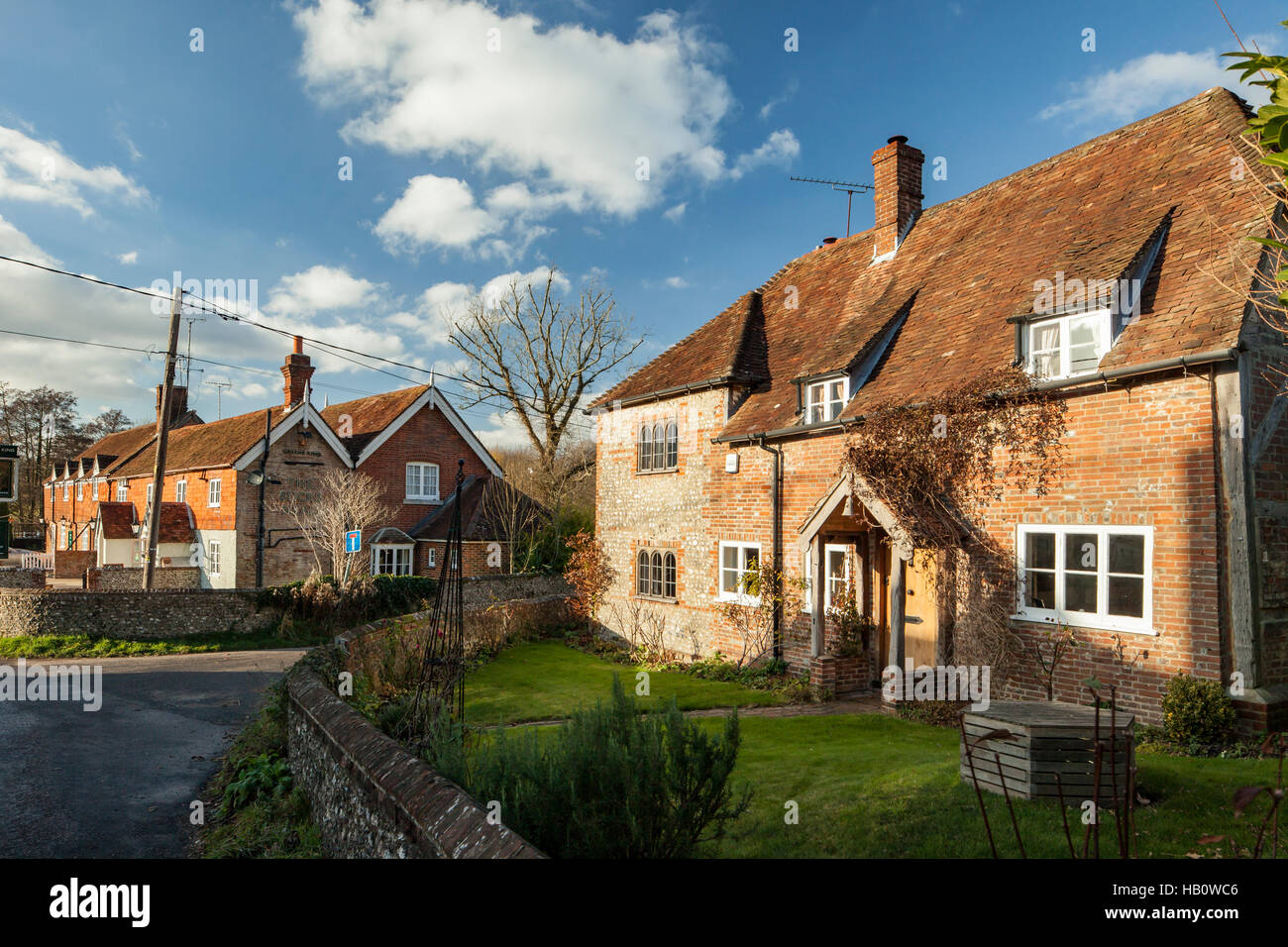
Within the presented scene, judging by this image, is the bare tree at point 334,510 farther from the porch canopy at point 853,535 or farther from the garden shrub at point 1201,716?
the garden shrub at point 1201,716

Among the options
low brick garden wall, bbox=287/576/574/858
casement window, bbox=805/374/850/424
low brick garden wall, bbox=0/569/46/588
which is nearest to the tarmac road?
low brick garden wall, bbox=287/576/574/858

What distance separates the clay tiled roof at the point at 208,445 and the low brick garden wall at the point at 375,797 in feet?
75.5

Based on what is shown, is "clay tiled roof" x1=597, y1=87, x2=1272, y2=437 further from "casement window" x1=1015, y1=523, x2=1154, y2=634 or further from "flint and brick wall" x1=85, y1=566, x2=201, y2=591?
"flint and brick wall" x1=85, y1=566, x2=201, y2=591

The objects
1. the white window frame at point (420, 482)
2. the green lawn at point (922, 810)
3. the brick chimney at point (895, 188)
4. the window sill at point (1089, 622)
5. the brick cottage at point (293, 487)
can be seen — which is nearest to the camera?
the green lawn at point (922, 810)

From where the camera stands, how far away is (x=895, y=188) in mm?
17500

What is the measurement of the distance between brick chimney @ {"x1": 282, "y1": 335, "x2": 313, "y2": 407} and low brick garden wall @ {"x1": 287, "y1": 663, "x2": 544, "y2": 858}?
26.0 metres

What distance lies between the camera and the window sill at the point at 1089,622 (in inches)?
380

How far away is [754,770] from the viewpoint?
28.6 feet

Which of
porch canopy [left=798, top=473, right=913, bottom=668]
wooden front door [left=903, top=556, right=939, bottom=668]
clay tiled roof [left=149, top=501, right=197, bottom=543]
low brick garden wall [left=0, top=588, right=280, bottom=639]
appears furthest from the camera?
clay tiled roof [left=149, top=501, right=197, bottom=543]

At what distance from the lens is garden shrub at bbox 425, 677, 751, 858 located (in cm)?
494

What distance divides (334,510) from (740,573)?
56.3 ft

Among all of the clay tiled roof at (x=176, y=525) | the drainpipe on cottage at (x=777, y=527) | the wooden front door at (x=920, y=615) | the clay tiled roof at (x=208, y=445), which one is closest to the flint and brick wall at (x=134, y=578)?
the clay tiled roof at (x=176, y=525)

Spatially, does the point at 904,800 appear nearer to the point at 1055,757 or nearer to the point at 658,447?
the point at 1055,757
